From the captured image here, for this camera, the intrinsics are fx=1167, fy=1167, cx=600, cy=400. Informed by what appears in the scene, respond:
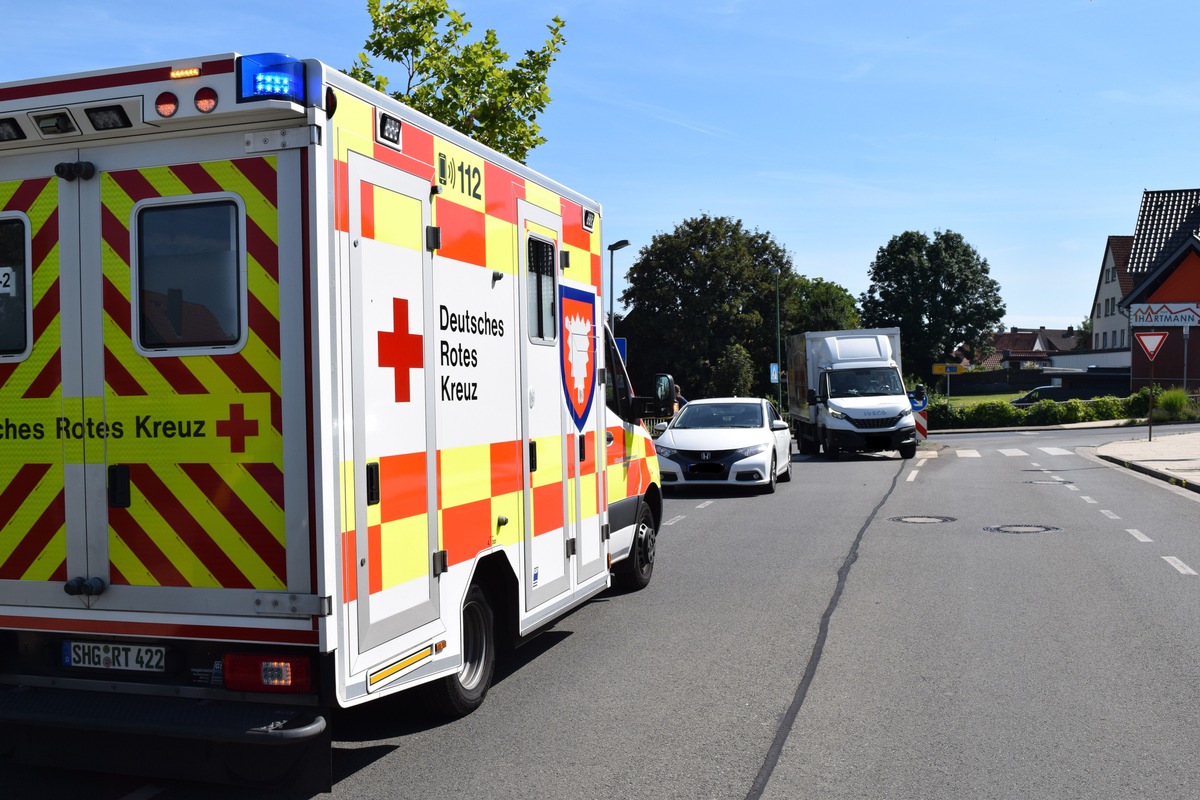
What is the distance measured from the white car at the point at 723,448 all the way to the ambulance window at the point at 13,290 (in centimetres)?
1283

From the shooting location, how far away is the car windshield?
18312 millimetres

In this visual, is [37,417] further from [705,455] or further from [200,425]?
[705,455]

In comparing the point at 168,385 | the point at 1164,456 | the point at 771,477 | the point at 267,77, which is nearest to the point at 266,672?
the point at 168,385

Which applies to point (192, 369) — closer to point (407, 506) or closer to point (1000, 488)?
point (407, 506)

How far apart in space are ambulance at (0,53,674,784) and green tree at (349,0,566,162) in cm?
1170

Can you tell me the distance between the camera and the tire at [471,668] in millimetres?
5613

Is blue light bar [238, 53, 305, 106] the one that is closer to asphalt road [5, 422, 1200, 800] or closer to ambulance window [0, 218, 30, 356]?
ambulance window [0, 218, 30, 356]

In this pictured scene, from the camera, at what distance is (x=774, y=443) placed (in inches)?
701

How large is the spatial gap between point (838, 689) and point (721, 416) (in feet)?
40.6

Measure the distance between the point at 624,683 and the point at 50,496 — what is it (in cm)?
316

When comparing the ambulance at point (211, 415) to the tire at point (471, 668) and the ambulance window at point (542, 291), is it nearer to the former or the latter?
the tire at point (471, 668)

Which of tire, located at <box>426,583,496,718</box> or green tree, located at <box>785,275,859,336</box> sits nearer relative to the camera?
tire, located at <box>426,583,496,718</box>

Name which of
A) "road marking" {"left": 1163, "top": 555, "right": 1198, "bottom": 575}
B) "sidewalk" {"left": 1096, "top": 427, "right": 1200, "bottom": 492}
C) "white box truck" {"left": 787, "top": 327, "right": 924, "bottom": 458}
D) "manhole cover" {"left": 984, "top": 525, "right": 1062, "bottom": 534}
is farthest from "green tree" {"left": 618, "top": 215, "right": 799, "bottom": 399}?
"road marking" {"left": 1163, "top": 555, "right": 1198, "bottom": 575}

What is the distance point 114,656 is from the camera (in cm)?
472
